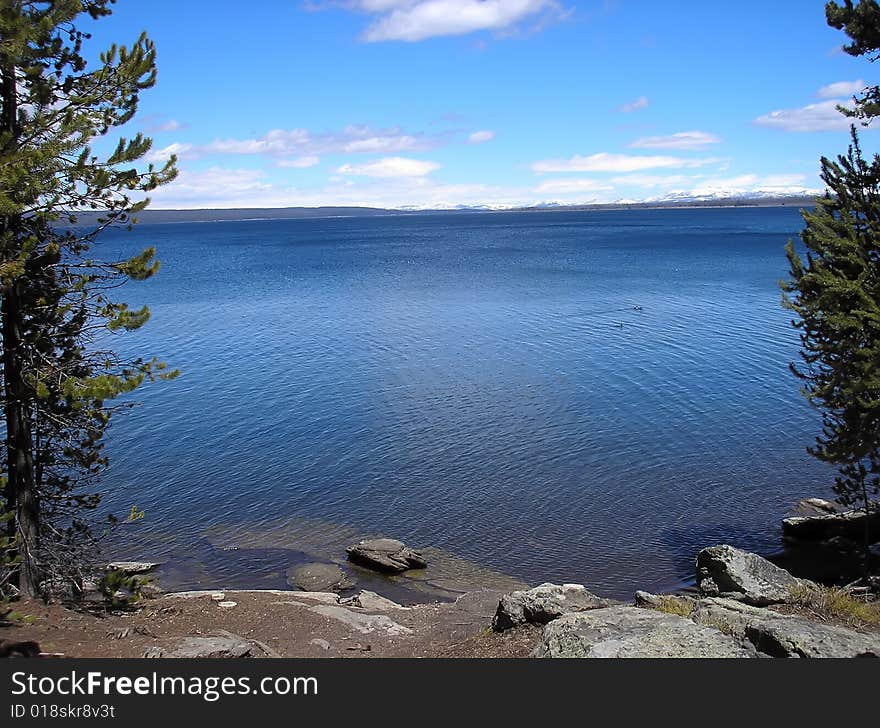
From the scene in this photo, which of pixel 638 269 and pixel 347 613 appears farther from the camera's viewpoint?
pixel 638 269

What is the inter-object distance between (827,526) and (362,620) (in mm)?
15332

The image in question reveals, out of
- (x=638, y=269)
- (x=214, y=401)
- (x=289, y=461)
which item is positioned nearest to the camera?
(x=289, y=461)

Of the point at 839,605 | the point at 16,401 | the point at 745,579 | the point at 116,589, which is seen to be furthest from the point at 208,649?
the point at 745,579

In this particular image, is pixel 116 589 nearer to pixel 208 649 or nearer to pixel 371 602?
pixel 208 649

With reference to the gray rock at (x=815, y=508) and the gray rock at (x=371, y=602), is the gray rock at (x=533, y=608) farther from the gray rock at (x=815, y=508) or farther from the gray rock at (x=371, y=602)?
the gray rock at (x=815, y=508)

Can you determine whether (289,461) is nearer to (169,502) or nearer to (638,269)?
(169,502)

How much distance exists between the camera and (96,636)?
13484mm

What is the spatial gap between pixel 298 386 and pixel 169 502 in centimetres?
1519

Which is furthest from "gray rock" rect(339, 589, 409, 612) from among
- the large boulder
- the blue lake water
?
the large boulder

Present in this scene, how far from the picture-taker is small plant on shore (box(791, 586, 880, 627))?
1435cm

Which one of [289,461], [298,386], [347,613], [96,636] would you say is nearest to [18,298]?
[96,636]

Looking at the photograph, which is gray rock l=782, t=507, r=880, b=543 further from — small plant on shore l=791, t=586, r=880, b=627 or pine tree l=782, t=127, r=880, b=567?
small plant on shore l=791, t=586, r=880, b=627

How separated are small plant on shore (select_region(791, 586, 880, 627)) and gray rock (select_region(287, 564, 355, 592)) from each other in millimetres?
12257

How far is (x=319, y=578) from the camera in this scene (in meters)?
22.2
